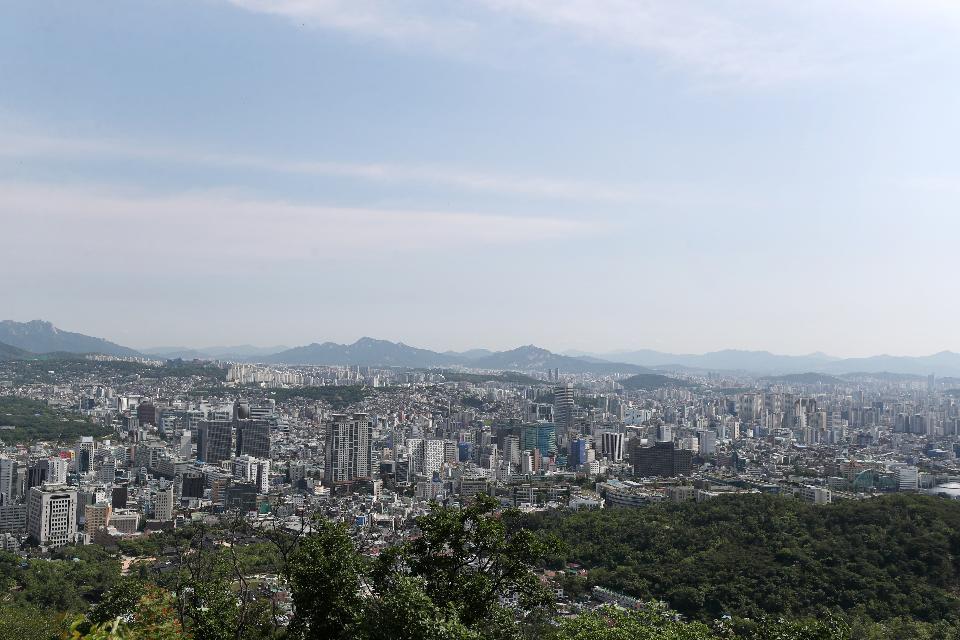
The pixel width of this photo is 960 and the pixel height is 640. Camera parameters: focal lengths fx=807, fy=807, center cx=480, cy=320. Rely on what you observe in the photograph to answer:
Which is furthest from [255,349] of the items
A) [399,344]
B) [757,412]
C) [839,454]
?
[839,454]

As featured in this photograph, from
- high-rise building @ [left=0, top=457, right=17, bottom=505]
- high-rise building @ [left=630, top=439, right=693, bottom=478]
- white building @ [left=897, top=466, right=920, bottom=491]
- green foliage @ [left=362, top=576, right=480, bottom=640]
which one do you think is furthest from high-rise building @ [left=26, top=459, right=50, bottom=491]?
white building @ [left=897, top=466, right=920, bottom=491]

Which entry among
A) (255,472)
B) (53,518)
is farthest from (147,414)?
(53,518)

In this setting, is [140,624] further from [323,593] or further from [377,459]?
[377,459]

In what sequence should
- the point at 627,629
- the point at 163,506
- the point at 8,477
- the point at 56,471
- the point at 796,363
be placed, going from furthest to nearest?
the point at 796,363 → the point at 56,471 → the point at 8,477 → the point at 163,506 → the point at 627,629

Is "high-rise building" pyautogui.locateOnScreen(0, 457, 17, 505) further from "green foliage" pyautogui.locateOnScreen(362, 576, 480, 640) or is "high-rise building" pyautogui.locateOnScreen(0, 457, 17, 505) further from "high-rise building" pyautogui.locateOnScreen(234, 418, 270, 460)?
"green foliage" pyautogui.locateOnScreen(362, 576, 480, 640)

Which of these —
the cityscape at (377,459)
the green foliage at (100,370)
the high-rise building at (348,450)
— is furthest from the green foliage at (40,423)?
the green foliage at (100,370)
